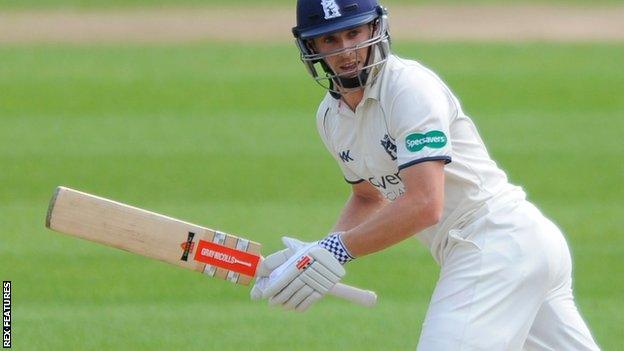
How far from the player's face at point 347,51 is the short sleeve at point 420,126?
0.74 ft

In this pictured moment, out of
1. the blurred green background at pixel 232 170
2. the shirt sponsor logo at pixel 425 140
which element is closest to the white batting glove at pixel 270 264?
the shirt sponsor logo at pixel 425 140

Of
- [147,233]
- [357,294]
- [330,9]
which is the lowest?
[357,294]

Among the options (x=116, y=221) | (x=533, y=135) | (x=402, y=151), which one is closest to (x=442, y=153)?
(x=402, y=151)

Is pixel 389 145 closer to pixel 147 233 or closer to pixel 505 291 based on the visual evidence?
pixel 505 291

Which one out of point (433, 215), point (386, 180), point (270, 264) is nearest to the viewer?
point (433, 215)

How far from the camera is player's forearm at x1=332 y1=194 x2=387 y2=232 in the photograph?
5720mm

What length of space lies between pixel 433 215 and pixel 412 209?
8 cm

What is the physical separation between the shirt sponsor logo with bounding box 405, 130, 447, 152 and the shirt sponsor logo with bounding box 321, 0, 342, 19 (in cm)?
58

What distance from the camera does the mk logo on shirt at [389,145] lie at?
510 cm

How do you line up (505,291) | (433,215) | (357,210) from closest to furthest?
(433,215) → (505,291) → (357,210)

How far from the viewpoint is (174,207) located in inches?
424

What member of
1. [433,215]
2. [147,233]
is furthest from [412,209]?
[147,233]

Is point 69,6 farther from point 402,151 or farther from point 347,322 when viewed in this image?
point 402,151

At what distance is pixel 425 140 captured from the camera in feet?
16.1
